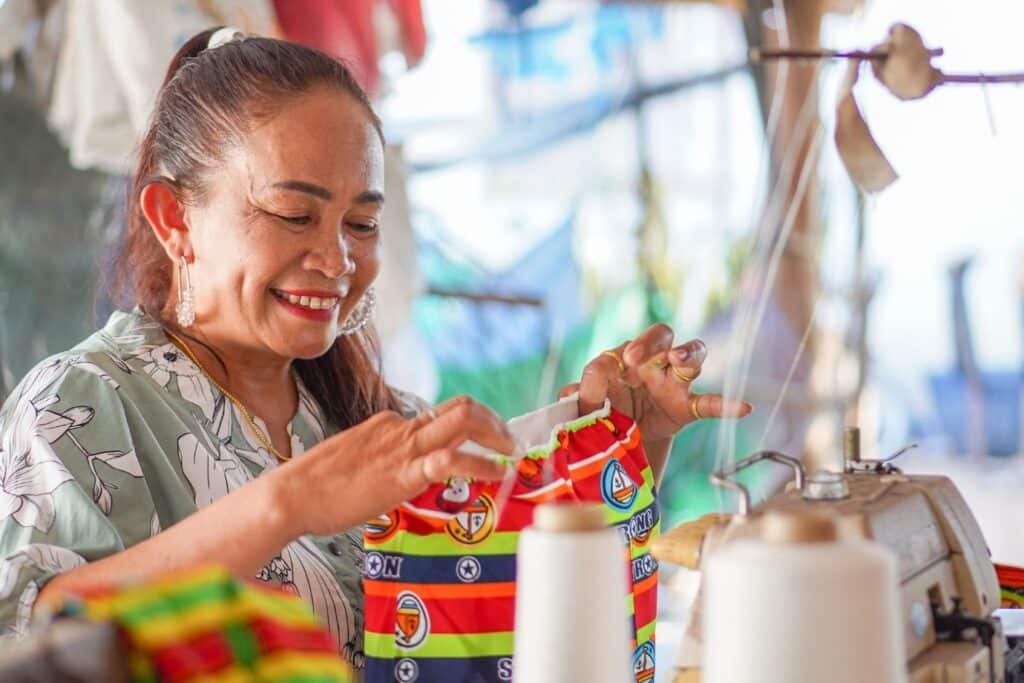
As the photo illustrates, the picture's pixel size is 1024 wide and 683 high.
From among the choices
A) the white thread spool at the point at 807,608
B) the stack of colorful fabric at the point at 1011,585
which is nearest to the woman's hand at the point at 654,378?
the stack of colorful fabric at the point at 1011,585

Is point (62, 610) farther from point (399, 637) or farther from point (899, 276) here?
point (899, 276)

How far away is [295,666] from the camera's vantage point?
72cm

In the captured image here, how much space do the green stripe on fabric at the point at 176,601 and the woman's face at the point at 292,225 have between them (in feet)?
3.00

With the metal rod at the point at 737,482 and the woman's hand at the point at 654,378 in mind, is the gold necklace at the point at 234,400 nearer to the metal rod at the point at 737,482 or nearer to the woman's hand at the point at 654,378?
the woman's hand at the point at 654,378

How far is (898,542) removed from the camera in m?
→ 1.17

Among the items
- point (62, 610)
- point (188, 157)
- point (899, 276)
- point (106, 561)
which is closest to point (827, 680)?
point (62, 610)

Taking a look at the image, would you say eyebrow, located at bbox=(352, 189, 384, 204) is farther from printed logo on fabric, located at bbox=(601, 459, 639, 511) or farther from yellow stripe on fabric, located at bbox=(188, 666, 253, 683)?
yellow stripe on fabric, located at bbox=(188, 666, 253, 683)

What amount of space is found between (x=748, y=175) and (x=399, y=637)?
385cm

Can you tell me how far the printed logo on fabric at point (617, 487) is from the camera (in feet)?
4.76

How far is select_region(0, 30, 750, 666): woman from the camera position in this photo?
1425 millimetres

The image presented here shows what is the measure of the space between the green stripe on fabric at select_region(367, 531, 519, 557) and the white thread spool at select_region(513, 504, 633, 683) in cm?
37

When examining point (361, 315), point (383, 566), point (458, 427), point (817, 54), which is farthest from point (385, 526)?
point (817, 54)

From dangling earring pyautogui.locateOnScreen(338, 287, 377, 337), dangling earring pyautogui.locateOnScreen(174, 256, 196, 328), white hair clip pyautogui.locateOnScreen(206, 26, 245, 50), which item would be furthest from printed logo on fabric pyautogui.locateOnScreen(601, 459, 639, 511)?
white hair clip pyautogui.locateOnScreen(206, 26, 245, 50)

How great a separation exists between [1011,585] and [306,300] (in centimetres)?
98
